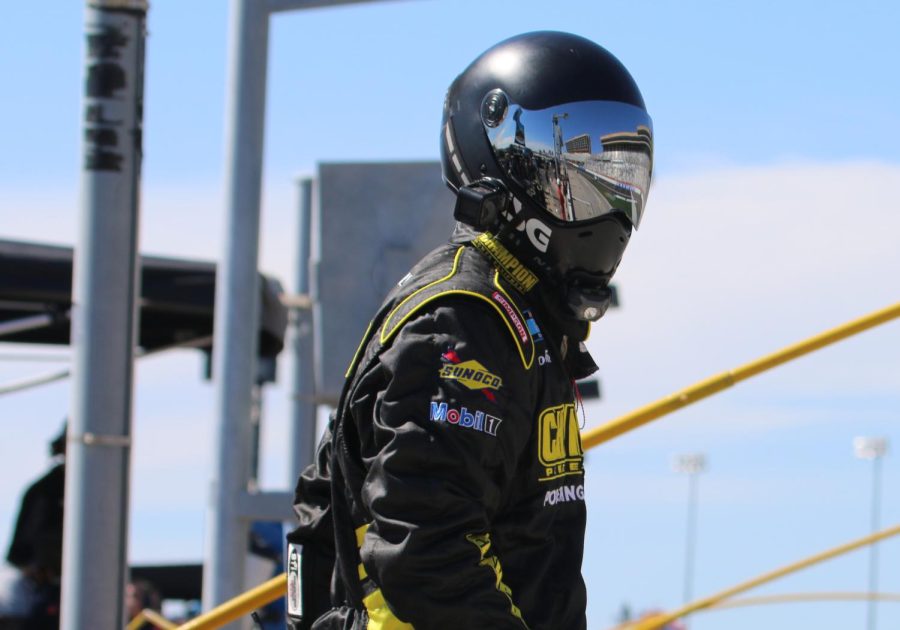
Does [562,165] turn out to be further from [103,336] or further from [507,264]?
[103,336]

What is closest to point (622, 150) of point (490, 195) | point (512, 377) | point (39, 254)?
point (490, 195)

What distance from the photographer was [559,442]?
3406 millimetres

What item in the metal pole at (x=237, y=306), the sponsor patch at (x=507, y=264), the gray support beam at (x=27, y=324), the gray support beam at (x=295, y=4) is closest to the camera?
the sponsor patch at (x=507, y=264)

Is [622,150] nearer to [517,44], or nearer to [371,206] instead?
[517,44]

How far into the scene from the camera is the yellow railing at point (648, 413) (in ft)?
16.7

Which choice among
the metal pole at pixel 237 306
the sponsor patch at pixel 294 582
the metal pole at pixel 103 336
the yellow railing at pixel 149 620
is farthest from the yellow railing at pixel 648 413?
the yellow railing at pixel 149 620

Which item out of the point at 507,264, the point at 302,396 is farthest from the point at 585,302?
the point at 302,396

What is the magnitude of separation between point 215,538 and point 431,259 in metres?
4.00

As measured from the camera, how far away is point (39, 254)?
9.79m

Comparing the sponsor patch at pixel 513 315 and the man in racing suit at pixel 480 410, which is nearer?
the man in racing suit at pixel 480 410

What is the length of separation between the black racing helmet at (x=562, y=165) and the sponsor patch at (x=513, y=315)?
238 mm

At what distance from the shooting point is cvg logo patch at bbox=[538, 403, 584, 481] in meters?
3.36

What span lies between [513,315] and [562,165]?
41 cm

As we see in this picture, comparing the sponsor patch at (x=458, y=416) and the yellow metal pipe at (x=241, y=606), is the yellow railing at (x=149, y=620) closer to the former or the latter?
the yellow metal pipe at (x=241, y=606)
